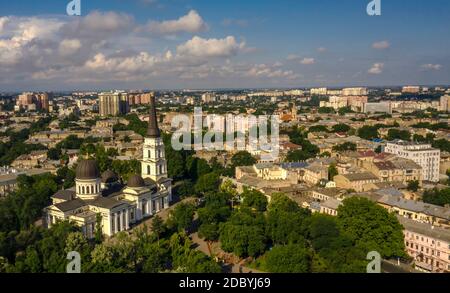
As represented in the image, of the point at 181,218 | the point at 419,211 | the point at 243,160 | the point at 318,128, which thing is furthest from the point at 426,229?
the point at 318,128

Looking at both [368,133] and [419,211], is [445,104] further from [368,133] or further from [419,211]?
[419,211]

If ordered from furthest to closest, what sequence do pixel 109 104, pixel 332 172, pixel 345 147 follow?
pixel 109 104
pixel 345 147
pixel 332 172

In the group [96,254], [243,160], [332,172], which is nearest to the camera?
[96,254]

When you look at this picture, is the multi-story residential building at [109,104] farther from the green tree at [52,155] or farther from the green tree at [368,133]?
the green tree at [368,133]

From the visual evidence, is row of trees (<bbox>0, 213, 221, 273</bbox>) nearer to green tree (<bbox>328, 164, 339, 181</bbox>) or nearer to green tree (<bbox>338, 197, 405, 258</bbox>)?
green tree (<bbox>338, 197, 405, 258</bbox>)
